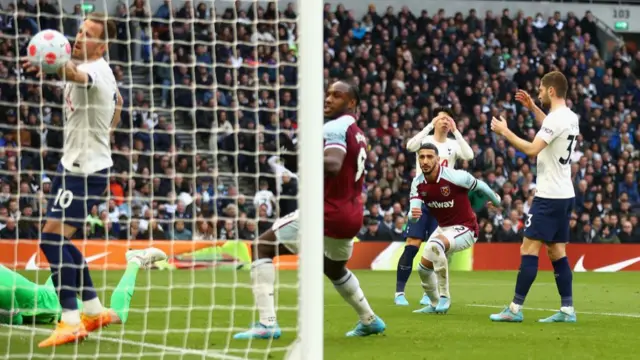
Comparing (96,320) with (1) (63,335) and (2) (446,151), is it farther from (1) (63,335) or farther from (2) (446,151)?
(2) (446,151)

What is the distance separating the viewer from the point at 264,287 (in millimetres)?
7582

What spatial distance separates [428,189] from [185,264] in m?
7.36

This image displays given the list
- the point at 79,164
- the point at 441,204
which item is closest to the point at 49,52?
the point at 79,164

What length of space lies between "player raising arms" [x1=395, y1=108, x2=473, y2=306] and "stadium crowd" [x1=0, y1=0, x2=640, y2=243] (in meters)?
3.99

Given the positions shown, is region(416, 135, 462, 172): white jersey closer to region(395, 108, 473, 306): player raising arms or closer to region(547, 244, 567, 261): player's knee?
region(395, 108, 473, 306): player raising arms

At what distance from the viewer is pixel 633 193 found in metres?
24.0

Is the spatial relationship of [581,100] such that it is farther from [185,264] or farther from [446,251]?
[446,251]

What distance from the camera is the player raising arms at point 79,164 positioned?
7.12 m

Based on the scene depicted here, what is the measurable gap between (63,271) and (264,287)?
139 centimetres

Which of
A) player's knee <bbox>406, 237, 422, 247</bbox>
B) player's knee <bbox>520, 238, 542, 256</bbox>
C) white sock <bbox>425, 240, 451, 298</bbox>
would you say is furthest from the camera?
player's knee <bbox>406, 237, 422, 247</bbox>

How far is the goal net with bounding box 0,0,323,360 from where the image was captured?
6684 mm

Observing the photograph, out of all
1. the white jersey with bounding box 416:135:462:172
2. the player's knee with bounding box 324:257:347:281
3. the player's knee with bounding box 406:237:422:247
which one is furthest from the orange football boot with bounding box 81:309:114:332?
the white jersey with bounding box 416:135:462:172

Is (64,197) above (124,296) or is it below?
above

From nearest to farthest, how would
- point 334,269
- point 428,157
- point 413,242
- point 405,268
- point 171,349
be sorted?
1. point 171,349
2. point 334,269
3. point 428,157
4. point 405,268
5. point 413,242
